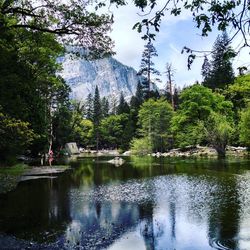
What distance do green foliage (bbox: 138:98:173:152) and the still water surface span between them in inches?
1484

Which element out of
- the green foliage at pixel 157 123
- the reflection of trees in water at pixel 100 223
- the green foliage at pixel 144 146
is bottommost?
the reflection of trees in water at pixel 100 223

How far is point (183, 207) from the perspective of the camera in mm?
15789

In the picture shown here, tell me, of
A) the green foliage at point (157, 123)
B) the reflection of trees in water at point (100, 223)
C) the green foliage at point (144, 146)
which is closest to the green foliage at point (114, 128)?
the green foliage at point (157, 123)

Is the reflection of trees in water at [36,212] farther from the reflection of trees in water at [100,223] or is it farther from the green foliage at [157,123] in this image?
the green foliage at [157,123]

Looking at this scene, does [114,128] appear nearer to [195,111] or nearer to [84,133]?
[84,133]

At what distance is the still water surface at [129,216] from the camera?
420 inches

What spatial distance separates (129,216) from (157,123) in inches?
1917

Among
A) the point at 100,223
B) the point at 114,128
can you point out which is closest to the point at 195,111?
the point at 114,128

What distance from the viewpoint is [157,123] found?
62469 mm

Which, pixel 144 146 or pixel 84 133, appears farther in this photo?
pixel 84 133

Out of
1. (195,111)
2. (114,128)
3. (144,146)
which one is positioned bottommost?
(144,146)

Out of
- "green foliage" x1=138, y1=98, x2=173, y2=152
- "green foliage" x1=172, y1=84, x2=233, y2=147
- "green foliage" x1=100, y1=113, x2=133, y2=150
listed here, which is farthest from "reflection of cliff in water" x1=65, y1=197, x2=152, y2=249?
"green foliage" x1=100, y1=113, x2=133, y2=150

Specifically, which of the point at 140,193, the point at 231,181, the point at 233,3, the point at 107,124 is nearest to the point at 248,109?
the point at 231,181

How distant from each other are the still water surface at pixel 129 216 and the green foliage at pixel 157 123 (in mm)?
37706
